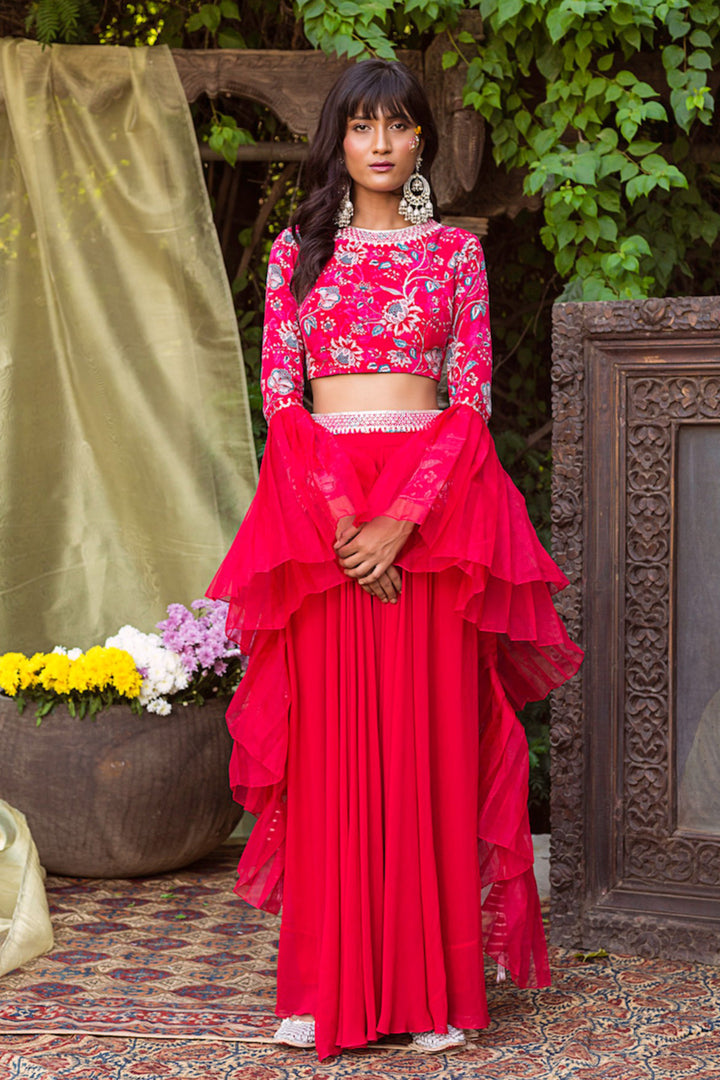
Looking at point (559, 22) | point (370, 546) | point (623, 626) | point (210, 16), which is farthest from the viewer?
point (210, 16)

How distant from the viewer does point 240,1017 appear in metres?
2.52

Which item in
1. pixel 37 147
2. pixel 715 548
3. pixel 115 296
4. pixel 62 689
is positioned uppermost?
pixel 37 147

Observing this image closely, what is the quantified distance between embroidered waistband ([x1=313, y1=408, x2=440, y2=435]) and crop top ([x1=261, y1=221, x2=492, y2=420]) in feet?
0.25

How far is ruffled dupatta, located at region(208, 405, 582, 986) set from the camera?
7.64ft

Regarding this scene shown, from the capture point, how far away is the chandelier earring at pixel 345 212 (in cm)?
251

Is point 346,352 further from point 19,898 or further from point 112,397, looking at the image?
point 112,397

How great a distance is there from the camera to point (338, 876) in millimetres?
2363

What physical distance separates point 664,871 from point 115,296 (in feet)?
7.54

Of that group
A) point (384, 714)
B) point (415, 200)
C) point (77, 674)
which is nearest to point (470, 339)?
point (415, 200)

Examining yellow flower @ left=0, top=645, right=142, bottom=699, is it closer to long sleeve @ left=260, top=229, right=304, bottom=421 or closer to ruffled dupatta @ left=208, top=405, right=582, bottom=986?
ruffled dupatta @ left=208, top=405, right=582, bottom=986

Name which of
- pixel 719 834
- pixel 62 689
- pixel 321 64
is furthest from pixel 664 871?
pixel 321 64

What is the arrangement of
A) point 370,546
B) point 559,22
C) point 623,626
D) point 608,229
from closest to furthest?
point 370,546 → point 623,626 → point 559,22 → point 608,229

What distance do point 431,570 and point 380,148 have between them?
31.2 inches

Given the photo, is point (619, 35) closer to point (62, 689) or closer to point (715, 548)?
point (715, 548)
